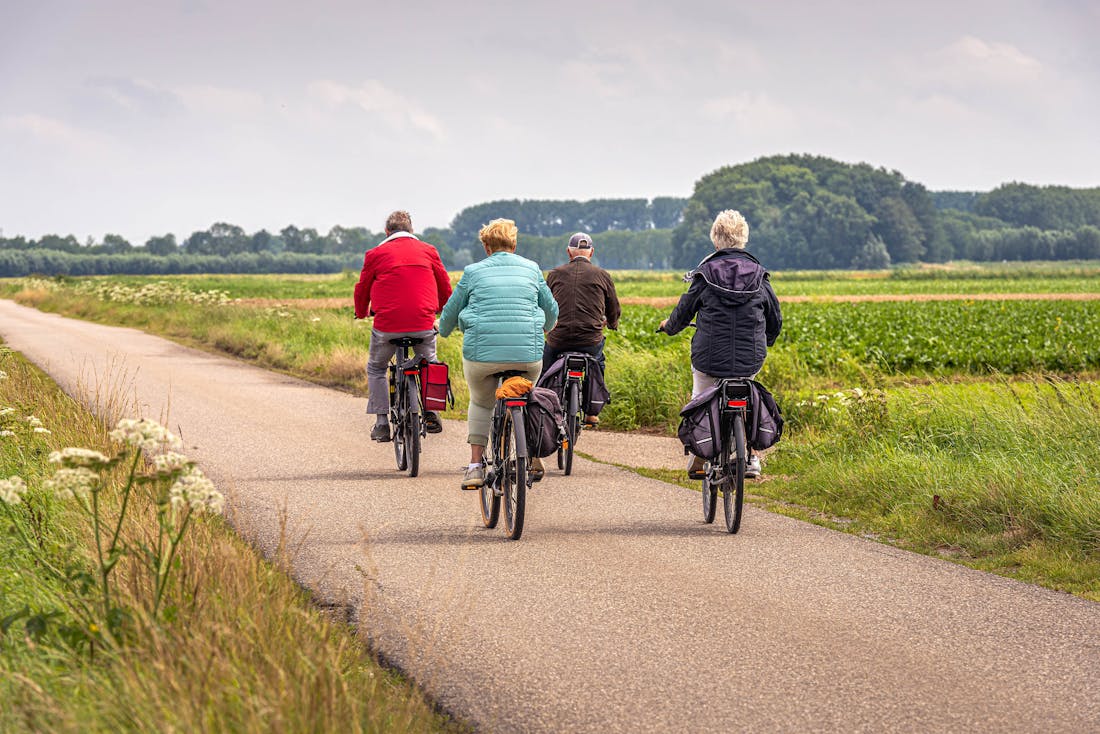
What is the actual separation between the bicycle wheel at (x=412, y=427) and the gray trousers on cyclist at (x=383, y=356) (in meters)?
0.35

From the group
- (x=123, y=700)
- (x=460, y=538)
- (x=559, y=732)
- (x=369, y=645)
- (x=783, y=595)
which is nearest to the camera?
(x=123, y=700)

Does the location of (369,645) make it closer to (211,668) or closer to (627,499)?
(211,668)

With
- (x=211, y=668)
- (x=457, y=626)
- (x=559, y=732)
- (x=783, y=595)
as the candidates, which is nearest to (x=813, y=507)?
(x=783, y=595)

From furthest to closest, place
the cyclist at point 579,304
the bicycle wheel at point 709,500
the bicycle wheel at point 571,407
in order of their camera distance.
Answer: the cyclist at point 579,304 → the bicycle wheel at point 571,407 → the bicycle wheel at point 709,500

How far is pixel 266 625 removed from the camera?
466cm

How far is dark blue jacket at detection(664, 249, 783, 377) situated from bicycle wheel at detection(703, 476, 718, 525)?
0.83 meters

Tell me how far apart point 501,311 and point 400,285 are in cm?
237

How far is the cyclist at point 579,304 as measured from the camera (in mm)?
11023

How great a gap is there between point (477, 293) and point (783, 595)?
10.2ft

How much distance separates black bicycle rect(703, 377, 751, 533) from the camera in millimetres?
8133

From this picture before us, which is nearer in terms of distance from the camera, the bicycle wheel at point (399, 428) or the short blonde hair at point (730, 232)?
the short blonde hair at point (730, 232)

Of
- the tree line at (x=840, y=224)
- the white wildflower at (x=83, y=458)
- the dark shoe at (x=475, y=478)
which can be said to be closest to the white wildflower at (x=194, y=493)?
the white wildflower at (x=83, y=458)

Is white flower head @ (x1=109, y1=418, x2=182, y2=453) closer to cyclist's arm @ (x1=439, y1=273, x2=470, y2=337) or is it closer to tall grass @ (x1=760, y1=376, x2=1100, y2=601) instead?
cyclist's arm @ (x1=439, y1=273, x2=470, y2=337)

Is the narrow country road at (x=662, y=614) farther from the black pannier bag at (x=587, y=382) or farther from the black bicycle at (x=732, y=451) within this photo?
the black pannier bag at (x=587, y=382)
